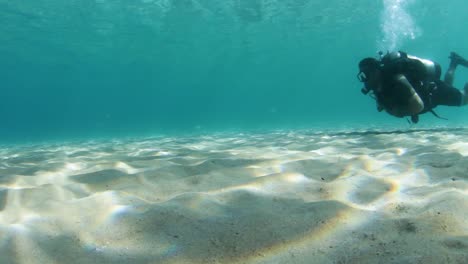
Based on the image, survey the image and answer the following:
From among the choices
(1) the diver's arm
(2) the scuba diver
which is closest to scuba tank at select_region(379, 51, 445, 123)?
(2) the scuba diver

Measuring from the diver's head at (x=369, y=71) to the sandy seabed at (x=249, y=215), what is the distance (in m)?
2.57

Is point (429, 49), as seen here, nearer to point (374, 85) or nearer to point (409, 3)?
point (409, 3)

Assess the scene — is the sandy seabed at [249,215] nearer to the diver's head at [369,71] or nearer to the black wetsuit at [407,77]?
the black wetsuit at [407,77]

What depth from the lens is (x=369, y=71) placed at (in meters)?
6.66

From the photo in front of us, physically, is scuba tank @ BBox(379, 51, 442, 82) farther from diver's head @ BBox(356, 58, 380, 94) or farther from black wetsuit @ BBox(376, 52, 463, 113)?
diver's head @ BBox(356, 58, 380, 94)

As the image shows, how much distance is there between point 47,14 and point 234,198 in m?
29.6

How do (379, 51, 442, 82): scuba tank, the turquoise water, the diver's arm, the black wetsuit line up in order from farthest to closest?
the turquoise water, (379, 51, 442, 82): scuba tank, the black wetsuit, the diver's arm

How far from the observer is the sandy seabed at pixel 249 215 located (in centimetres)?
205

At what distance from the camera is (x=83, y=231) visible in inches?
99.9

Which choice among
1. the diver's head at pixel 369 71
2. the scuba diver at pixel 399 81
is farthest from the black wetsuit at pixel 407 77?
the diver's head at pixel 369 71

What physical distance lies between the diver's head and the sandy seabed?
2.57 metres

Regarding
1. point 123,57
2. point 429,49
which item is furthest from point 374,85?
point 429,49

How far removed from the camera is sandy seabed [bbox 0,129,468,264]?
6.74 ft

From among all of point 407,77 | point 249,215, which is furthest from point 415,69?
point 249,215
